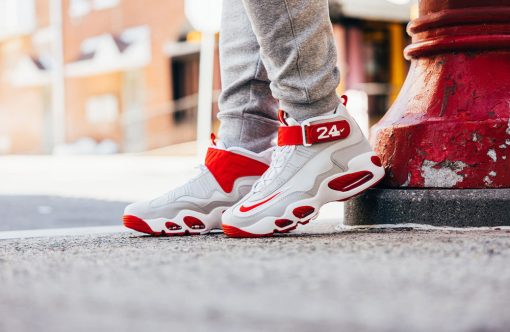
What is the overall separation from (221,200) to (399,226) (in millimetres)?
453

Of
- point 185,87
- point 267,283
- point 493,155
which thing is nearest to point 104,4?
point 185,87

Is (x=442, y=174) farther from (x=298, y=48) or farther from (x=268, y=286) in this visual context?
(x=268, y=286)

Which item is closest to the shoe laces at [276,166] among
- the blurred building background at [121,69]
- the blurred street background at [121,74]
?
the blurred street background at [121,74]

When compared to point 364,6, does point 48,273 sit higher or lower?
lower

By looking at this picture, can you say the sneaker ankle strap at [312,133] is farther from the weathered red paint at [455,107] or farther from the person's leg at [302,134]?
the weathered red paint at [455,107]

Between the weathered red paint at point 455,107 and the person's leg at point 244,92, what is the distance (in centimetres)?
32

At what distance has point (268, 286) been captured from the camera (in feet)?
3.34

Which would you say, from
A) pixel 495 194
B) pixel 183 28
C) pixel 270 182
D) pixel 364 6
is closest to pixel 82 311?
pixel 270 182

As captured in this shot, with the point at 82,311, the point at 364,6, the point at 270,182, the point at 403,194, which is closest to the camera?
the point at 82,311

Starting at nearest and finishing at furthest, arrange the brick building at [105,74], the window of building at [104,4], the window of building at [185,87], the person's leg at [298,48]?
the person's leg at [298,48] → the window of building at [185,87] → the brick building at [105,74] → the window of building at [104,4]

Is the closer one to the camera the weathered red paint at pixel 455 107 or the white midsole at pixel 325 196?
the white midsole at pixel 325 196

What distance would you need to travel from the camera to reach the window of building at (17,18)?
2081 cm

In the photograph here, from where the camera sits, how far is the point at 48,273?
47.0 inches

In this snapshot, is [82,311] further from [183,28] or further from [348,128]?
[183,28]
